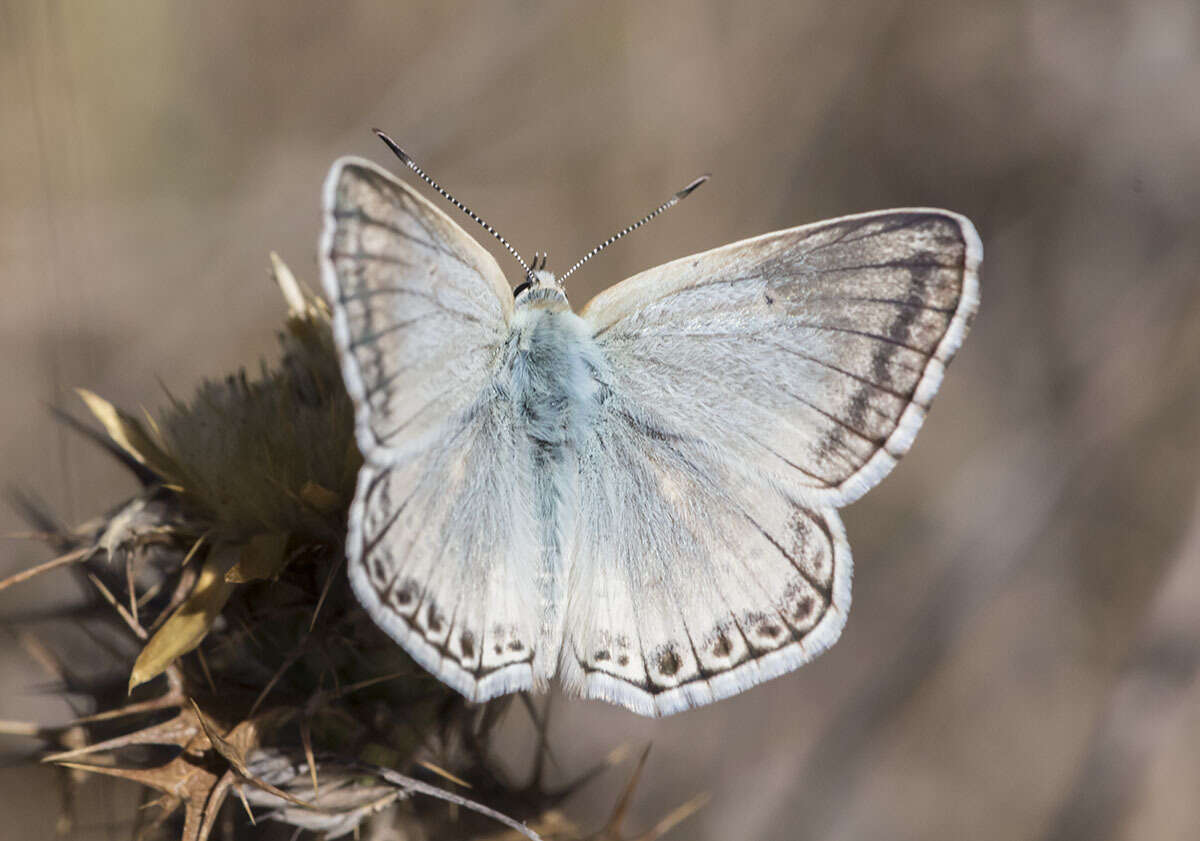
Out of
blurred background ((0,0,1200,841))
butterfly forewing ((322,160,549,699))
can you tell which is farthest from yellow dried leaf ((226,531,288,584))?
blurred background ((0,0,1200,841))

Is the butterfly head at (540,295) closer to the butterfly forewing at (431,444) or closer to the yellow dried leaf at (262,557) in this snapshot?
the butterfly forewing at (431,444)

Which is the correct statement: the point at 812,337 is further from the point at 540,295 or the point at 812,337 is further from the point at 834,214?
the point at 834,214

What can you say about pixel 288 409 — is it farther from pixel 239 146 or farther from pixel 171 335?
pixel 239 146

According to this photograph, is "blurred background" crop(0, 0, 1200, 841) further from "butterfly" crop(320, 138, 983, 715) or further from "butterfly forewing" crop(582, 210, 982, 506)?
"butterfly forewing" crop(582, 210, 982, 506)

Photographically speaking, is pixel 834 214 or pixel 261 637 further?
pixel 834 214

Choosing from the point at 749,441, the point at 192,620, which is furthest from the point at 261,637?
the point at 749,441

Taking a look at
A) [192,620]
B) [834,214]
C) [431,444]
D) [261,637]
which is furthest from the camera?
[834,214]

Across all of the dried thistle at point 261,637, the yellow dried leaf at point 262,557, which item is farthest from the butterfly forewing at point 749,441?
the yellow dried leaf at point 262,557
